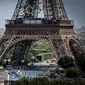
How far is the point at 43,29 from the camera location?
28391mm

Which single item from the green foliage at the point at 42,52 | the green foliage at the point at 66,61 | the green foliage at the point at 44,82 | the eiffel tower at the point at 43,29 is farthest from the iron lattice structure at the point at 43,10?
the green foliage at the point at 42,52

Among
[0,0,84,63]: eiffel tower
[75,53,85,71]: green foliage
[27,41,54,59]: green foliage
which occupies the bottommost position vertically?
[75,53,85,71]: green foliage

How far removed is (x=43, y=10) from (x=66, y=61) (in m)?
4.57

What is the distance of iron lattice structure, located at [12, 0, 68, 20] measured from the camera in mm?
29361

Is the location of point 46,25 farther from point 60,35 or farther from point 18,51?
point 18,51

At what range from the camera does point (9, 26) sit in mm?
28609

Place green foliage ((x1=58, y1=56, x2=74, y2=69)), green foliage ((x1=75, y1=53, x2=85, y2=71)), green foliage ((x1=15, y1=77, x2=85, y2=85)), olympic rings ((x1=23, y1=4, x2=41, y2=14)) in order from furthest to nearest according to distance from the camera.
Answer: olympic rings ((x1=23, y1=4, x2=41, y2=14))
green foliage ((x1=58, y1=56, x2=74, y2=69))
green foliage ((x1=75, y1=53, x2=85, y2=71))
green foliage ((x1=15, y1=77, x2=85, y2=85))

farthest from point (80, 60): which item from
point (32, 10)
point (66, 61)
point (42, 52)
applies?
point (42, 52)

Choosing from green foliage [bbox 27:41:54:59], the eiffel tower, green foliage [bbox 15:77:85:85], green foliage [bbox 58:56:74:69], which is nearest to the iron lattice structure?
the eiffel tower

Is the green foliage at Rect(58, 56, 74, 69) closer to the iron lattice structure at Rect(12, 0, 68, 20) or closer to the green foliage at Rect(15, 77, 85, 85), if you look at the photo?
the iron lattice structure at Rect(12, 0, 68, 20)

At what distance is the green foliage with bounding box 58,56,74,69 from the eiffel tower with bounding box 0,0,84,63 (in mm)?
310

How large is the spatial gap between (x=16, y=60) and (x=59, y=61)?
539cm

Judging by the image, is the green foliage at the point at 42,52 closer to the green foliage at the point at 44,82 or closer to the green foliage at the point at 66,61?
the green foliage at the point at 66,61

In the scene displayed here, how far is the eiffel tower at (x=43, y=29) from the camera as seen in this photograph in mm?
27891
